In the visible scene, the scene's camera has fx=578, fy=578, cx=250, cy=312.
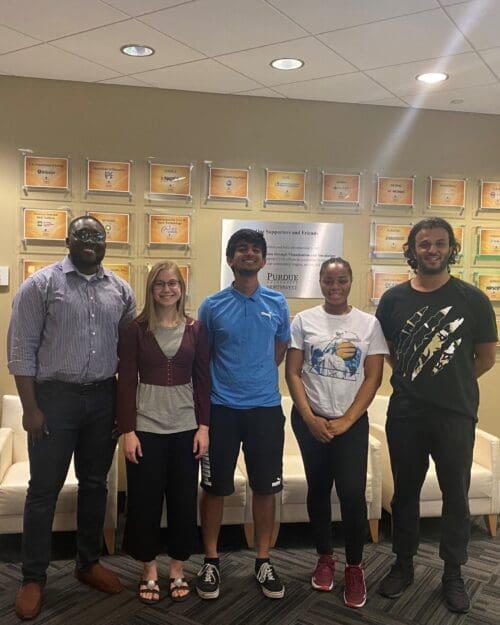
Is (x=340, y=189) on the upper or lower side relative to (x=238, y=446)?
upper

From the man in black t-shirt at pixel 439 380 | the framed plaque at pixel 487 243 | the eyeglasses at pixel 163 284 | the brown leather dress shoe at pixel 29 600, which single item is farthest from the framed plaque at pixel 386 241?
the brown leather dress shoe at pixel 29 600

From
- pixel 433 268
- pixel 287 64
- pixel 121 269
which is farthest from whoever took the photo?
pixel 121 269

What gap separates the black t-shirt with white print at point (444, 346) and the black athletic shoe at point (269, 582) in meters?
0.92

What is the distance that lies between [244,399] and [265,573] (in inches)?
31.5

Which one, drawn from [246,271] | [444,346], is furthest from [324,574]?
[246,271]

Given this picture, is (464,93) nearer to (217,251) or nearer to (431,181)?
(431,181)

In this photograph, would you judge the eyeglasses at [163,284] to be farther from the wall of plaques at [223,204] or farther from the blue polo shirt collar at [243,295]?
the wall of plaques at [223,204]

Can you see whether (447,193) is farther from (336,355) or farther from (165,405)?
(165,405)

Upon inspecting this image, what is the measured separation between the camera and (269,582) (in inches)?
99.9

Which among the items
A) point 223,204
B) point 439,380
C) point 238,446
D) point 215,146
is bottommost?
point 238,446

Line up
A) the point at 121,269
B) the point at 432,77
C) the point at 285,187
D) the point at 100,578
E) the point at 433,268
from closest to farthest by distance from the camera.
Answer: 1. the point at 433,268
2. the point at 100,578
3. the point at 432,77
4. the point at 121,269
5. the point at 285,187

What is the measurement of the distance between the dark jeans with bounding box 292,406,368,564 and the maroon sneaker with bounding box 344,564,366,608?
0.04 metres

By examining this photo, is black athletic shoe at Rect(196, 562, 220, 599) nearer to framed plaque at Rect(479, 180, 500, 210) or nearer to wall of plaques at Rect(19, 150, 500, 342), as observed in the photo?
wall of plaques at Rect(19, 150, 500, 342)

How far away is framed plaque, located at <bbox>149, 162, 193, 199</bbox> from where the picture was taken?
3604 mm
